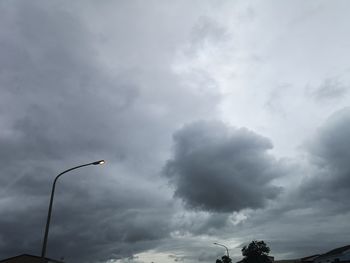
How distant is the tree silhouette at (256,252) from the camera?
3184 inches

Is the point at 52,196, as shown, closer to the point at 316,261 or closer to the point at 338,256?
the point at 338,256

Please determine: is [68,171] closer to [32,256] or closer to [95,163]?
[95,163]

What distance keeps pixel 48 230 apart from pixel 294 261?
337ft

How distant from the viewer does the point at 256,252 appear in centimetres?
8131

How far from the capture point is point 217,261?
120688 mm

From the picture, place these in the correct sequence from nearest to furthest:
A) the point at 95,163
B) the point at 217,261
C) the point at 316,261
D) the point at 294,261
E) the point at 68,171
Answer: the point at 95,163
the point at 68,171
the point at 316,261
the point at 294,261
the point at 217,261

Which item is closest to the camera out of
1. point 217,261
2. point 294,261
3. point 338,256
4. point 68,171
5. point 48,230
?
point 48,230

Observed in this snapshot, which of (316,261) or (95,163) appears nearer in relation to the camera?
(95,163)

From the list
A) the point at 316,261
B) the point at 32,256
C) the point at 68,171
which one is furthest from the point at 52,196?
the point at 316,261

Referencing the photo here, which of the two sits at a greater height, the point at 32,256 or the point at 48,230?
the point at 32,256

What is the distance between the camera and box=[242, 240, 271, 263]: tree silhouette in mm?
80875

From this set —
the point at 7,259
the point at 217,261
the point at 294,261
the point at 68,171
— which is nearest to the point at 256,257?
the point at 294,261

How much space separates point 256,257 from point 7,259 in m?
57.0

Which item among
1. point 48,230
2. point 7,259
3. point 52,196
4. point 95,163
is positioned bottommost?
point 48,230
